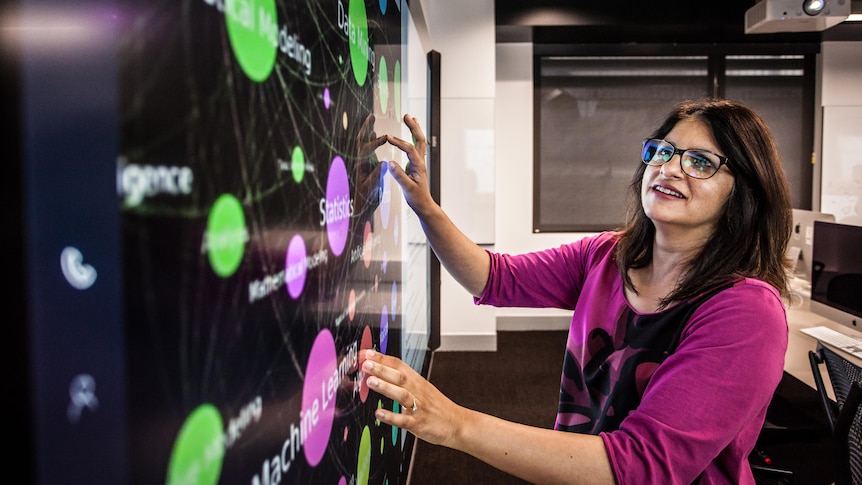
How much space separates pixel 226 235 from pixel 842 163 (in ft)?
20.2

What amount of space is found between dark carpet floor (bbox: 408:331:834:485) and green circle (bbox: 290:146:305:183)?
2161mm

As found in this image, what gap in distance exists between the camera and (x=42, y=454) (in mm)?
341

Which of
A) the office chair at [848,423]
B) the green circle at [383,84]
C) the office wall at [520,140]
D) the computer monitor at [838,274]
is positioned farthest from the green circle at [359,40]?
the office wall at [520,140]

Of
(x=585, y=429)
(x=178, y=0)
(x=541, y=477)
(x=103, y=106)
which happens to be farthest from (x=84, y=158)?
(x=585, y=429)

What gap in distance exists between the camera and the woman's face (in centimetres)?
121

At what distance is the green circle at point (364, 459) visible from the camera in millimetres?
1191

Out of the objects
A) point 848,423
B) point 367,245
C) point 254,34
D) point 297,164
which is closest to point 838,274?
point 848,423

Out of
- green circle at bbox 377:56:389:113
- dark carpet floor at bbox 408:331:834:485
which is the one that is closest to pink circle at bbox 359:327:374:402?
green circle at bbox 377:56:389:113

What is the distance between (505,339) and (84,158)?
16.1 feet

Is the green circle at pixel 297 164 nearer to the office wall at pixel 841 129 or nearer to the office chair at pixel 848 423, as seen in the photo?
the office chair at pixel 848 423

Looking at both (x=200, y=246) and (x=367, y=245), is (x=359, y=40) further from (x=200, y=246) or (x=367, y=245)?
(x=200, y=246)

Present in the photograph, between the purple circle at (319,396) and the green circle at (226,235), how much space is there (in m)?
0.29

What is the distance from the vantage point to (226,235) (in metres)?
0.54

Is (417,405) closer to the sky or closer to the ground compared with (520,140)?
closer to the ground
